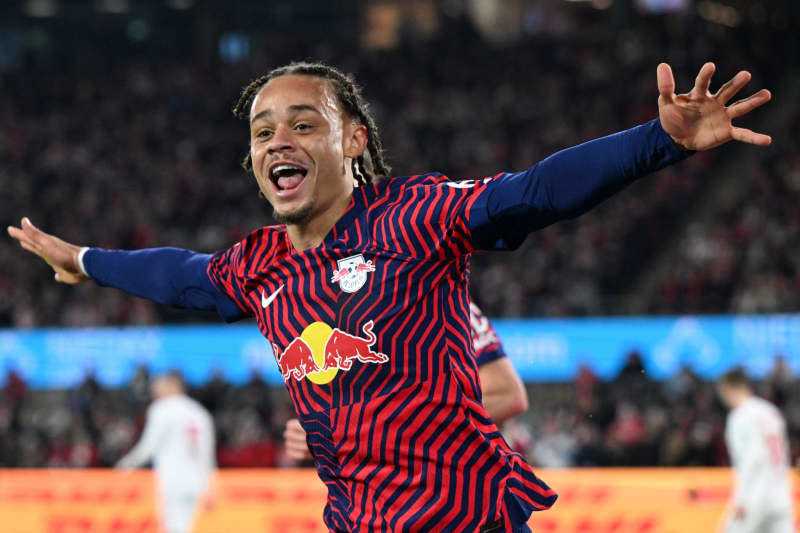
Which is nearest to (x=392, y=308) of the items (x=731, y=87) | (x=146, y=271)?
(x=731, y=87)

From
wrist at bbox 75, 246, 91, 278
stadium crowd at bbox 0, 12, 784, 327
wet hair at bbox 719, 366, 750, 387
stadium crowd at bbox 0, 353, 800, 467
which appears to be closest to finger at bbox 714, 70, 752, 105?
wrist at bbox 75, 246, 91, 278

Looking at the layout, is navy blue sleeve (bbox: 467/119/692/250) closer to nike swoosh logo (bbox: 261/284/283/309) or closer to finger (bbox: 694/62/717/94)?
finger (bbox: 694/62/717/94)

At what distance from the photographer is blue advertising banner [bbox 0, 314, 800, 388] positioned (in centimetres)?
1357

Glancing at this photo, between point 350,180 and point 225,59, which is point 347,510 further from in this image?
point 225,59

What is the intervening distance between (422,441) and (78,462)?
13400 millimetres

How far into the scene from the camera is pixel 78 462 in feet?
49.9

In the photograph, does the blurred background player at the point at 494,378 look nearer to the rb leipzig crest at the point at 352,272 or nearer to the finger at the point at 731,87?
the rb leipzig crest at the point at 352,272

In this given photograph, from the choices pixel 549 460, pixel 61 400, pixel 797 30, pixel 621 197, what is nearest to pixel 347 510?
pixel 549 460

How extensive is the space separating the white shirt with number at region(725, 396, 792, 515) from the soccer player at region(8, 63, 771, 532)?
6317 mm

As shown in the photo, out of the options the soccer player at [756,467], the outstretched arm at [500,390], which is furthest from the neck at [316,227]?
the soccer player at [756,467]

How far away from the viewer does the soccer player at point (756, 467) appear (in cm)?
876

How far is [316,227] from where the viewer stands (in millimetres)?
3092

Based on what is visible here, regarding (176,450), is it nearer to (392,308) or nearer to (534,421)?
(534,421)

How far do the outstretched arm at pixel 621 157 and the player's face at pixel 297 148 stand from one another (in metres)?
0.56
